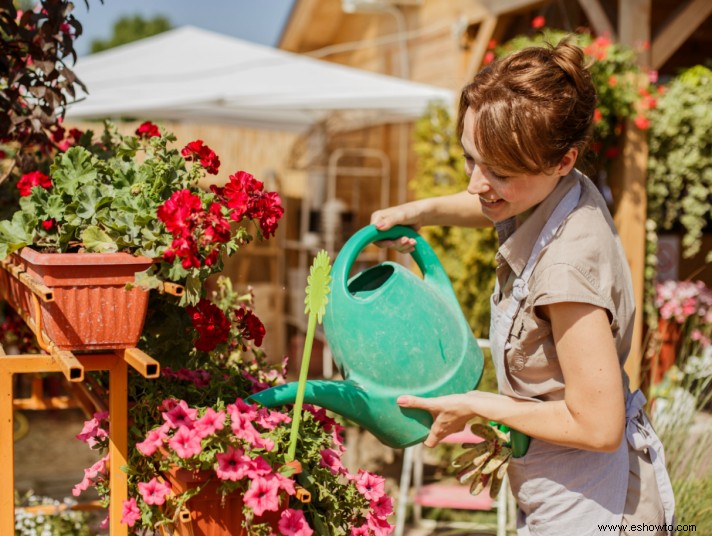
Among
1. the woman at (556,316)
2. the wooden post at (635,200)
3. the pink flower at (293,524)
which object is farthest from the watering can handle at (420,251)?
the wooden post at (635,200)

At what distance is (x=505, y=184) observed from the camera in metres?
1.23

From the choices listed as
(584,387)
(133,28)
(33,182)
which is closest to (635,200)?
(584,387)

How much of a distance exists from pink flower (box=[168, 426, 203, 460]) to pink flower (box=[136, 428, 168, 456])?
0.09 ft

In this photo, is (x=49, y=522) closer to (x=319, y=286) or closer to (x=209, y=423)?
(x=209, y=423)

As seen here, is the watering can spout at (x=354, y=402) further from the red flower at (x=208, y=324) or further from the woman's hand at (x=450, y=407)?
the red flower at (x=208, y=324)

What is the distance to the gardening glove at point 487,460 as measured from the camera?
1460 millimetres

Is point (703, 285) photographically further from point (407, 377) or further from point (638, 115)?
point (407, 377)

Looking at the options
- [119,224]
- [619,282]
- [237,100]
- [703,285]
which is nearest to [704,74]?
[703,285]

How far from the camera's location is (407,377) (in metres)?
1.35

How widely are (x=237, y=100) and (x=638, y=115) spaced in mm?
2145

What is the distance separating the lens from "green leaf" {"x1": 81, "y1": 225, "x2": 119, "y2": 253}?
1.29 meters

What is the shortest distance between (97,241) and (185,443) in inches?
14.9

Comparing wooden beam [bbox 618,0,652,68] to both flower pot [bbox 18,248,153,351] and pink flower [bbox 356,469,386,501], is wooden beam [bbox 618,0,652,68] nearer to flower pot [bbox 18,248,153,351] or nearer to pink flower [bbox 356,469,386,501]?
pink flower [bbox 356,469,386,501]

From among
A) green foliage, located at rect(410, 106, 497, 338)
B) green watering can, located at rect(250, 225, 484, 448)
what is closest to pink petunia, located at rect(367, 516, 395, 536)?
green watering can, located at rect(250, 225, 484, 448)
